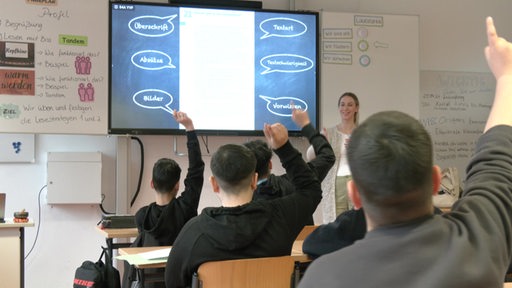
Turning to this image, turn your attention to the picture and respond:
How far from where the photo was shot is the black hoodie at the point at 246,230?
2135 mm

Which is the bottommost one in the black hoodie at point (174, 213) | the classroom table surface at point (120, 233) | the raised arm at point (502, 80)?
the classroom table surface at point (120, 233)

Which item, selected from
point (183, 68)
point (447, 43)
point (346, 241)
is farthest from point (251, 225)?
point (447, 43)

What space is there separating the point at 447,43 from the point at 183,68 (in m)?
2.81

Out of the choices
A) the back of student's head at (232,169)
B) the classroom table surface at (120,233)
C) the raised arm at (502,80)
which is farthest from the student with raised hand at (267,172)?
the raised arm at (502,80)

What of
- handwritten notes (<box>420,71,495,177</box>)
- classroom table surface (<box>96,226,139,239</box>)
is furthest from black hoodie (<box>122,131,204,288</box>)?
handwritten notes (<box>420,71,495,177</box>)

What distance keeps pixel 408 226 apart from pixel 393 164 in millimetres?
105

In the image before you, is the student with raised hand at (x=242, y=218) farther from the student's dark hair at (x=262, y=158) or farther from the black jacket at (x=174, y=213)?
the black jacket at (x=174, y=213)

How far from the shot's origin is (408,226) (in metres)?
0.96

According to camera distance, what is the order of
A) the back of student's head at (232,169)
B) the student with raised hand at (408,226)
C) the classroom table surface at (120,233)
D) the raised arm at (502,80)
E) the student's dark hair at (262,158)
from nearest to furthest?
the student with raised hand at (408,226) < the raised arm at (502,80) < the back of student's head at (232,169) < the student's dark hair at (262,158) < the classroom table surface at (120,233)

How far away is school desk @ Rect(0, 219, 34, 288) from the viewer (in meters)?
3.96

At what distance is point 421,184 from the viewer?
972 millimetres

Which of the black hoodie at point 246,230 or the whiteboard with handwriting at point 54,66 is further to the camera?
the whiteboard with handwriting at point 54,66

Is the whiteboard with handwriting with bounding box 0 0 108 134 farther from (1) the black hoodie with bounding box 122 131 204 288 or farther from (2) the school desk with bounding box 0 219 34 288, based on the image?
(1) the black hoodie with bounding box 122 131 204 288

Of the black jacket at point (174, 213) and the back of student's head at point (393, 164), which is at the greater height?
the back of student's head at point (393, 164)
